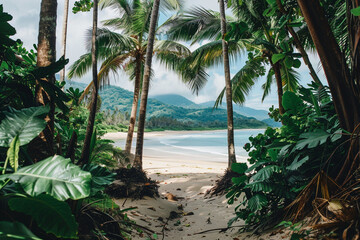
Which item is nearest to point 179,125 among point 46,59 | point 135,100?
point 135,100

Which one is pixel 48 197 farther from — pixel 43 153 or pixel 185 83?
pixel 185 83

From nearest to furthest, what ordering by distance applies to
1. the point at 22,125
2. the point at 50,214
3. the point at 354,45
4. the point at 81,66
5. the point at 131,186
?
1. the point at 50,214
2. the point at 22,125
3. the point at 354,45
4. the point at 131,186
5. the point at 81,66

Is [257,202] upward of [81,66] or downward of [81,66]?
downward

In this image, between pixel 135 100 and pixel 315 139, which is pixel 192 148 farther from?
pixel 315 139

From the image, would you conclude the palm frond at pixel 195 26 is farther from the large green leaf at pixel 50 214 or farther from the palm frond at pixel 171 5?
the large green leaf at pixel 50 214

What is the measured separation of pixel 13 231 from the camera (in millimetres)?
818

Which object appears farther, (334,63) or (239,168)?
(239,168)

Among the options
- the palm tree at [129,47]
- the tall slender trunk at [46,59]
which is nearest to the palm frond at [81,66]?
the palm tree at [129,47]

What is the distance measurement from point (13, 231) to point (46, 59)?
1.59 metres

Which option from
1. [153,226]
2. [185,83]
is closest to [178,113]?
[185,83]

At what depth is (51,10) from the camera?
2127 millimetres

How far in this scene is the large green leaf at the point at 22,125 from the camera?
1309 mm

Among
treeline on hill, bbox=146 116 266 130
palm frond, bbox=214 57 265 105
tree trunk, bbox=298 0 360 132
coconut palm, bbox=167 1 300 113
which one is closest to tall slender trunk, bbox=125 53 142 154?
coconut palm, bbox=167 1 300 113

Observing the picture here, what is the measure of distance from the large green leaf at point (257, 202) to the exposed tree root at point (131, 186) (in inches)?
88.8
